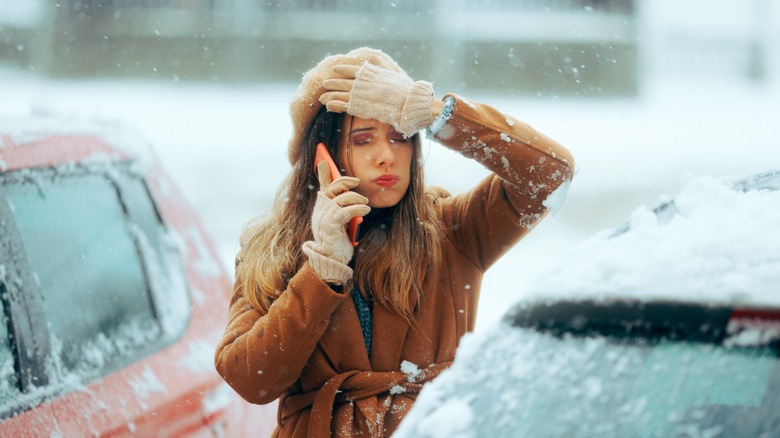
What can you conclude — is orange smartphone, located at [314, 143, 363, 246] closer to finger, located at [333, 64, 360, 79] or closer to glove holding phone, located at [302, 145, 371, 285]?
glove holding phone, located at [302, 145, 371, 285]

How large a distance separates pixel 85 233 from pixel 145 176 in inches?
15.3

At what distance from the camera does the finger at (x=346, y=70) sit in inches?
89.7

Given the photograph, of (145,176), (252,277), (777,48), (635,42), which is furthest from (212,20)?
(252,277)

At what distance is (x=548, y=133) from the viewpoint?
12.3 meters

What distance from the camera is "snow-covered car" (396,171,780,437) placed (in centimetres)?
135

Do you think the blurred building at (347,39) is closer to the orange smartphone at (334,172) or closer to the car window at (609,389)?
the orange smartphone at (334,172)

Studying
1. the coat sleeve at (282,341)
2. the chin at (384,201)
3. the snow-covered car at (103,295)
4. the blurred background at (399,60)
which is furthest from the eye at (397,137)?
the blurred background at (399,60)

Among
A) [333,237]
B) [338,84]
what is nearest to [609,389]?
[333,237]

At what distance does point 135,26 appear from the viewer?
1406 cm

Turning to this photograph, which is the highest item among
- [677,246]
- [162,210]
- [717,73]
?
[677,246]

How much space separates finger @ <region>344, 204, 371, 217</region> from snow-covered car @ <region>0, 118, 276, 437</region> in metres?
0.89

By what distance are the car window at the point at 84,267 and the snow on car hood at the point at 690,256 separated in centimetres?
153

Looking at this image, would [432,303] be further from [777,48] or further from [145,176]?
[777,48]

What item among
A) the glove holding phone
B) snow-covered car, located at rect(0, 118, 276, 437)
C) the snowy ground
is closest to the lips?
the glove holding phone
